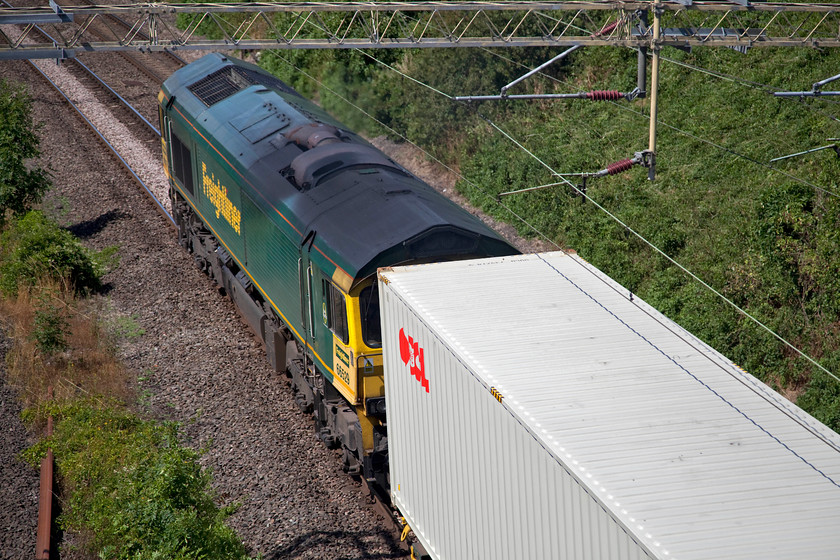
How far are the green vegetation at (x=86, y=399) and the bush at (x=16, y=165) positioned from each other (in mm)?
26

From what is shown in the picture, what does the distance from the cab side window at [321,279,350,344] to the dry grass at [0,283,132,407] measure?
5.10m

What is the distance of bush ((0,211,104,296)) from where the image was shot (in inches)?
690

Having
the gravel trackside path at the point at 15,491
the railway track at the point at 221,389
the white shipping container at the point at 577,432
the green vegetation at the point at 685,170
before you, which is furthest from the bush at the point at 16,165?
the white shipping container at the point at 577,432

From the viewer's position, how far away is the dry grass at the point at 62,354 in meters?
14.5

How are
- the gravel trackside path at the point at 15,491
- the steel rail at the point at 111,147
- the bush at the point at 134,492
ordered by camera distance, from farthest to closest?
the steel rail at the point at 111,147, the gravel trackside path at the point at 15,491, the bush at the point at 134,492

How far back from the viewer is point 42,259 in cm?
1755

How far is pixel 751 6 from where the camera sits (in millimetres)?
14680

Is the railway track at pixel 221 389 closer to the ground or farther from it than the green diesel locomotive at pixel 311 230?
closer to the ground

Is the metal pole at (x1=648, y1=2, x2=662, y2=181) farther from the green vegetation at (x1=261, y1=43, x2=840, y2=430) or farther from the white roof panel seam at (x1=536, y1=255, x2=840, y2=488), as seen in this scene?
the white roof panel seam at (x1=536, y1=255, x2=840, y2=488)

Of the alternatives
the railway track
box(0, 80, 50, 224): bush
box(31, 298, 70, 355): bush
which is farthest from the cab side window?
box(0, 80, 50, 224): bush

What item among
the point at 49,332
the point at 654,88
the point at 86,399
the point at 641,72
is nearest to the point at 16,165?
the point at 49,332

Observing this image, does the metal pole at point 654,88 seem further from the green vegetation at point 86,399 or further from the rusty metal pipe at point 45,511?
the rusty metal pipe at point 45,511

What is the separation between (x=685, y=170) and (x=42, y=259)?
15.0 metres

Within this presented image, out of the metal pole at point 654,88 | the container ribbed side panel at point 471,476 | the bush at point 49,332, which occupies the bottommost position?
the bush at point 49,332
